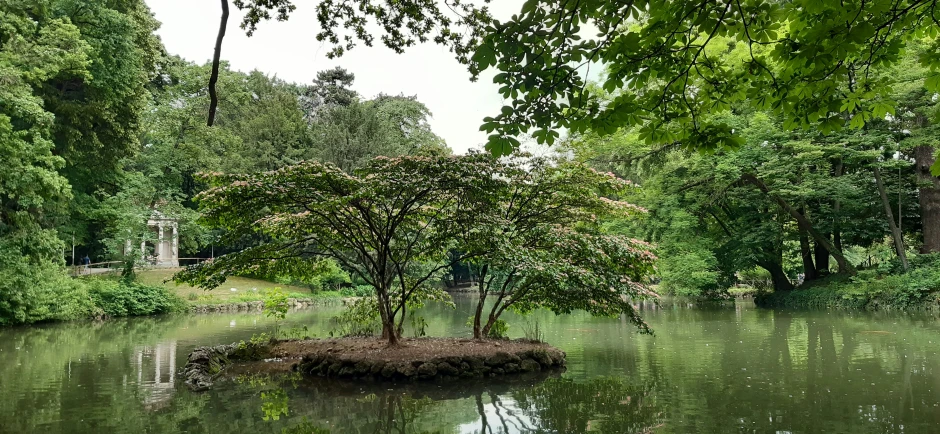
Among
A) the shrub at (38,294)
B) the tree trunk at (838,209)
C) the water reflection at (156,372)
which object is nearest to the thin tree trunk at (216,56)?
the water reflection at (156,372)

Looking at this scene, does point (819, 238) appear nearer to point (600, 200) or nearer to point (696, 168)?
point (696, 168)

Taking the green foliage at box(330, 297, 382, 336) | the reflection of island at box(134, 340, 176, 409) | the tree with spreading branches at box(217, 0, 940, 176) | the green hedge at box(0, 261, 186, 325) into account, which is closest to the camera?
the tree with spreading branches at box(217, 0, 940, 176)

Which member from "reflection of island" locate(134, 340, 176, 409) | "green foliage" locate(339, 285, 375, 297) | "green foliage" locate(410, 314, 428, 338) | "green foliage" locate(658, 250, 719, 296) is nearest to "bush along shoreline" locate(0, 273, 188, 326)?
"reflection of island" locate(134, 340, 176, 409)

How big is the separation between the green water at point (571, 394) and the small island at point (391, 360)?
42 centimetres

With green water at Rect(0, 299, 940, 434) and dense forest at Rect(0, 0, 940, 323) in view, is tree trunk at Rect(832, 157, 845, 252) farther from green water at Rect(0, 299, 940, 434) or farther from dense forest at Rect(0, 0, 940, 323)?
green water at Rect(0, 299, 940, 434)

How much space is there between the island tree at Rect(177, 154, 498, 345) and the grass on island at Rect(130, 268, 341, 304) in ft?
45.2

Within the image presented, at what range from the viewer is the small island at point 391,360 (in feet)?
26.8

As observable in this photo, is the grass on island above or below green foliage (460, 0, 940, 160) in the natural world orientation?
below

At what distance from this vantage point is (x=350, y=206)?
898 cm

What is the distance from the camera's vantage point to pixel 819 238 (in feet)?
66.0

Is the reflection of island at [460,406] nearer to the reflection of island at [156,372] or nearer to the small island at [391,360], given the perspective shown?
the small island at [391,360]

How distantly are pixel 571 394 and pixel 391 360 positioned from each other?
2743 millimetres

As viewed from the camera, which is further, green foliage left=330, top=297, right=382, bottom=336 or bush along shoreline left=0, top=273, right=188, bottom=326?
bush along shoreline left=0, top=273, right=188, bottom=326

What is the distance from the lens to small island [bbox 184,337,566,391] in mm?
8164
